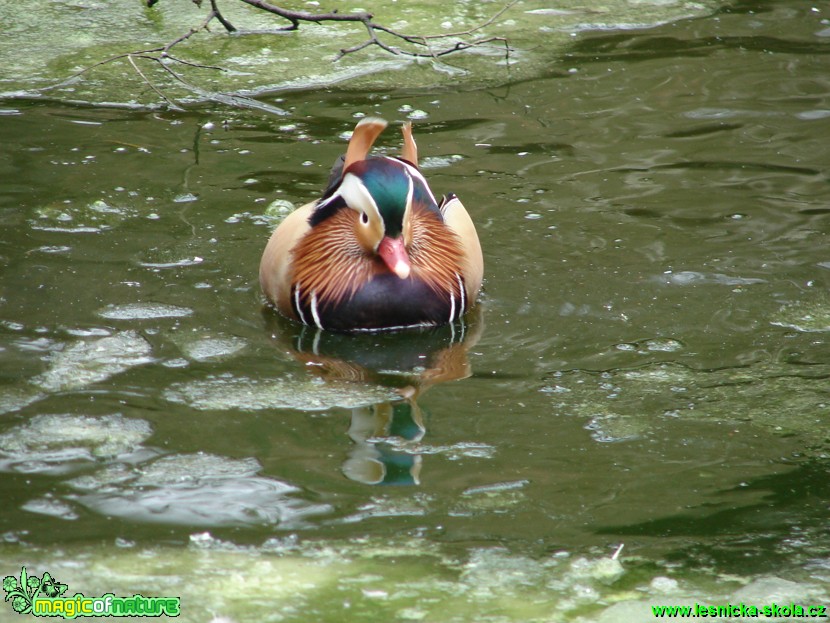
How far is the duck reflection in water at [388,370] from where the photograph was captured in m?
3.78

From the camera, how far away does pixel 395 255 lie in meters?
4.84

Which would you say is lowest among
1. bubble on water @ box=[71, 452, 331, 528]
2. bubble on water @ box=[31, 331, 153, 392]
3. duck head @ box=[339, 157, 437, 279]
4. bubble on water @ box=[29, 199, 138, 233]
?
bubble on water @ box=[71, 452, 331, 528]

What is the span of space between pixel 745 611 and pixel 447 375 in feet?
5.80

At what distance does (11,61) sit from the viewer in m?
8.03

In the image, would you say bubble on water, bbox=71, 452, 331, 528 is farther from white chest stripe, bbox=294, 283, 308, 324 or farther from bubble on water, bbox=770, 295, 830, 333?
bubble on water, bbox=770, 295, 830, 333

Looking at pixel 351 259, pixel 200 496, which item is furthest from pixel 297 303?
pixel 200 496

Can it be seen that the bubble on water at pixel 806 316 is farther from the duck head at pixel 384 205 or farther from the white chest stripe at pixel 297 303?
the white chest stripe at pixel 297 303

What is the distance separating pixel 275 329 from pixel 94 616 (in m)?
2.20

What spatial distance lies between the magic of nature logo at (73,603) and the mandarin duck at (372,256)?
2.12 m

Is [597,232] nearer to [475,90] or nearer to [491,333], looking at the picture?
[491,333]

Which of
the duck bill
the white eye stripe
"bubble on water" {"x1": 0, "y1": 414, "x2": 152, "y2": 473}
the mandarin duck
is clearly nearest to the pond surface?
"bubble on water" {"x1": 0, "y1": 414, "x2": 152, "y2": 473}

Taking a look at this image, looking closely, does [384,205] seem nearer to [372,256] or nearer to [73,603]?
[372,256]

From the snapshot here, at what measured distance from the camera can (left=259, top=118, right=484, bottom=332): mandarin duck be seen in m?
4.89

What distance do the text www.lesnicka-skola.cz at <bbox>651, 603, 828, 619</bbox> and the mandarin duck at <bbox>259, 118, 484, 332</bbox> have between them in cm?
213
